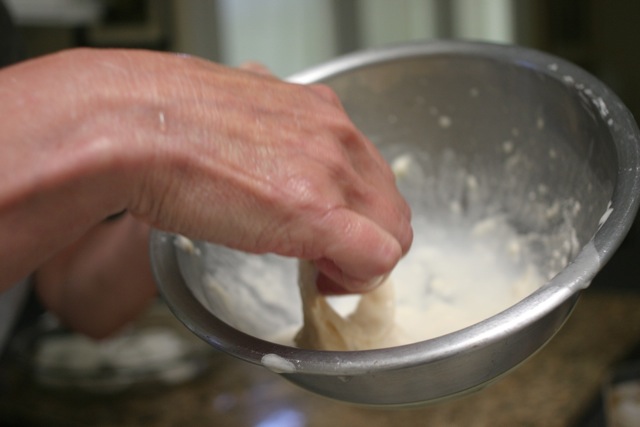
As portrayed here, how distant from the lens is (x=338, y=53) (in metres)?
1.85

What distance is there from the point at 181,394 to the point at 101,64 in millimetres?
777

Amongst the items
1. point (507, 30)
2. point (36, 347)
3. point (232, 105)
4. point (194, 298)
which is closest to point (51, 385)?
point (36, 347)

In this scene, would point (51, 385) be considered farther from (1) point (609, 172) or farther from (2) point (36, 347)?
(1) point (609, 172)

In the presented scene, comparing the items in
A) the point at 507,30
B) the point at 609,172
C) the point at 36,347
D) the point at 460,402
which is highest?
the point at 609,172

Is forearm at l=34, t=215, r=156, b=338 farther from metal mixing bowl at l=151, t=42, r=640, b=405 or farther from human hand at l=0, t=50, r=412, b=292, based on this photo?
human hand at l=0, t=50, r=412, b=292

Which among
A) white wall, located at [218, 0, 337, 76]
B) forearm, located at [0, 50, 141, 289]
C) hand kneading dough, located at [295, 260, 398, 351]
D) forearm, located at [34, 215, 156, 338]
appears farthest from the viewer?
white wall, located at [218, 0, 337, 76]

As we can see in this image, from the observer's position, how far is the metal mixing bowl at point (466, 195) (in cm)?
40

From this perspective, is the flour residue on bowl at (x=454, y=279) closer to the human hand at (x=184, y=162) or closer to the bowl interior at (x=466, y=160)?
the bowl interior at (x=466, y=160)

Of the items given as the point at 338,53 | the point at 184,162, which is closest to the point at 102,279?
the point at 184,162

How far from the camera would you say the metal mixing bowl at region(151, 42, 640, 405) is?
0.40 meters

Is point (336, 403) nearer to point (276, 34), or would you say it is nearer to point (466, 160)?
point (466, 160)

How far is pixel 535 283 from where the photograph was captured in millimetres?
572

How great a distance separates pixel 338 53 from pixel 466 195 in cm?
125

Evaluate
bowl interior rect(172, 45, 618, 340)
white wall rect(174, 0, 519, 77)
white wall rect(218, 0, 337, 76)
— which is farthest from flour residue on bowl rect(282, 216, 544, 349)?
white wall rect(218, 0, 337, 76)
